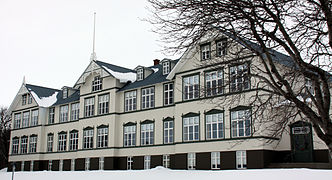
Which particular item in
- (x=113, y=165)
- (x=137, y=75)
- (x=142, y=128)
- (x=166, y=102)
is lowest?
(x=113, y=165)

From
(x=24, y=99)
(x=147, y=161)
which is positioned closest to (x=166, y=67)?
(x=147, y=161)

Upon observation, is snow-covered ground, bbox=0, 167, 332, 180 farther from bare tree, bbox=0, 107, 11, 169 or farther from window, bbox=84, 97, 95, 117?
bare tree, bbox=0, 107, 11, 169

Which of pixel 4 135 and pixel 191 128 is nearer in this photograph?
pixel 191 128

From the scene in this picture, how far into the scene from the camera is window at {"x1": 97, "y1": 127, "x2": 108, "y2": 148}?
3694cm

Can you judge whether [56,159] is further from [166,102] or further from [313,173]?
[313,173]

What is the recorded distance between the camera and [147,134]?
34281 mm

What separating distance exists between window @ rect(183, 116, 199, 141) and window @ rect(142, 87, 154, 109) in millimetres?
5012

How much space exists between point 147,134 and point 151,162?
97.3 inches

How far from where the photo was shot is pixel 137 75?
37562 millimetres

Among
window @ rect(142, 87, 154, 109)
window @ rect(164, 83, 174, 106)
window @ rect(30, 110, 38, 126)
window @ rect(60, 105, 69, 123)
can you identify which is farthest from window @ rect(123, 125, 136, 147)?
window @ rect(30, 110, 38, 126)

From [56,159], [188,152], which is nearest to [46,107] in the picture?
[56,159]

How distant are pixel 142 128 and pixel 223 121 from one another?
9.33 m

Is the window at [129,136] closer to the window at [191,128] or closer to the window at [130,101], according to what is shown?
the window at [130,101]

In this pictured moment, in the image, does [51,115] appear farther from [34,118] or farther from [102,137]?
[102,137]
